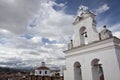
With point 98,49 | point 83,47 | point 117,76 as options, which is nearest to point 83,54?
point 83,47

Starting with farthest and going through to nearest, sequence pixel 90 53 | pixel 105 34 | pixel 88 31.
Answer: pixel 88 31 → pixel 90 53 → pixel 105 34

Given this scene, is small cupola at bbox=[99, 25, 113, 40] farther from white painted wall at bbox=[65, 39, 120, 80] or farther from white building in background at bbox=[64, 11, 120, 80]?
white painted wall at bbox=[65, 39, 120, 80]

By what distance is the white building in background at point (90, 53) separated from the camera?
777cm

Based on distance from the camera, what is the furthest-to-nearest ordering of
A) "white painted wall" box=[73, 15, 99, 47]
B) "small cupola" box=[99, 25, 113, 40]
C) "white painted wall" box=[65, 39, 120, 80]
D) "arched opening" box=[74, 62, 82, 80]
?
Result: "arched opening" box=[74, 62, 82, 80]
"white painted wall" box=[73, 15, 99, 47]
"small cupola" box=[99, 25, 113, 40]
"white painted wall" box=[65, 39, 120, 80]

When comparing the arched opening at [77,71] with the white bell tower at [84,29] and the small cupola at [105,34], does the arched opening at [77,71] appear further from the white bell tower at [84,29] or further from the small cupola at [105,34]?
the small cupola at [105,34]

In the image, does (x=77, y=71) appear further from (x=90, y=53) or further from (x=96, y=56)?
(x=96, y=56)

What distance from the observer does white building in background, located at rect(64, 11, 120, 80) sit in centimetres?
777

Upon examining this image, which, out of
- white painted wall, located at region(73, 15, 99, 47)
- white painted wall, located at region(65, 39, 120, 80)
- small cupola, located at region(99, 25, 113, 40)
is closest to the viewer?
white painted wall, located at region(65, 39, 120, 80)

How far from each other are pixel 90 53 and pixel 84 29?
80.8 inches

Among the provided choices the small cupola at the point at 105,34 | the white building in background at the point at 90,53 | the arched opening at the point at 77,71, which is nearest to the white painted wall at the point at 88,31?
the white building in background at the point at 90,53

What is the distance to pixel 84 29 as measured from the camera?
1009 cm

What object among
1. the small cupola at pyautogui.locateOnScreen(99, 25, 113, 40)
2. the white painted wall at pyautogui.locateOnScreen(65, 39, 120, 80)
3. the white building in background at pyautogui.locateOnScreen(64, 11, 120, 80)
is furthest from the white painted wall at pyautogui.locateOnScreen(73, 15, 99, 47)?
the white painted wall at pyautogui.locateOnScreen(65, 39, 120, 80)

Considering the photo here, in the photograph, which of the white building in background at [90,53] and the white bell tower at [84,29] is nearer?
the white building in background at [90,53]

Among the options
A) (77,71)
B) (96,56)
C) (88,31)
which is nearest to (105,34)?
(88,31)
